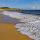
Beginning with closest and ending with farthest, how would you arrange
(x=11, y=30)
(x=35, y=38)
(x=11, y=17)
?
(x=35, y=38) < (x=11, y=30) < (x=11, y=17)

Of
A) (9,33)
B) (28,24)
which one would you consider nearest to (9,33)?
(9,33)

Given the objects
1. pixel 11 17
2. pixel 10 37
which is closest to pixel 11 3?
Result: pixel 11 17

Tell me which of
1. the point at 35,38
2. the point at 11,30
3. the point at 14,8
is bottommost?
the point at 35,38

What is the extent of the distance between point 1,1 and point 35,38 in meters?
0.71

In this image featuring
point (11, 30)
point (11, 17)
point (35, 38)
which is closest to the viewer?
point (35, 38)

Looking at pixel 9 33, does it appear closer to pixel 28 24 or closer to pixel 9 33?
pixel 9 33

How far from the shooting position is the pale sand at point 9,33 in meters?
1.22

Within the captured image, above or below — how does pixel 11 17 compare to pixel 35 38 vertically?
above

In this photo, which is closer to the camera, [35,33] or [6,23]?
[35,33]

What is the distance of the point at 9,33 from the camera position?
4.20 feet

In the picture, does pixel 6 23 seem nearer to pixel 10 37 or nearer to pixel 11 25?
pixel 11 25

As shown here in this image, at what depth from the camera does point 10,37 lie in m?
1.23

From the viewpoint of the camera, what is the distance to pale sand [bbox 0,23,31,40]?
4.01 feet

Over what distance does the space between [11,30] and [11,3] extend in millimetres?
404
